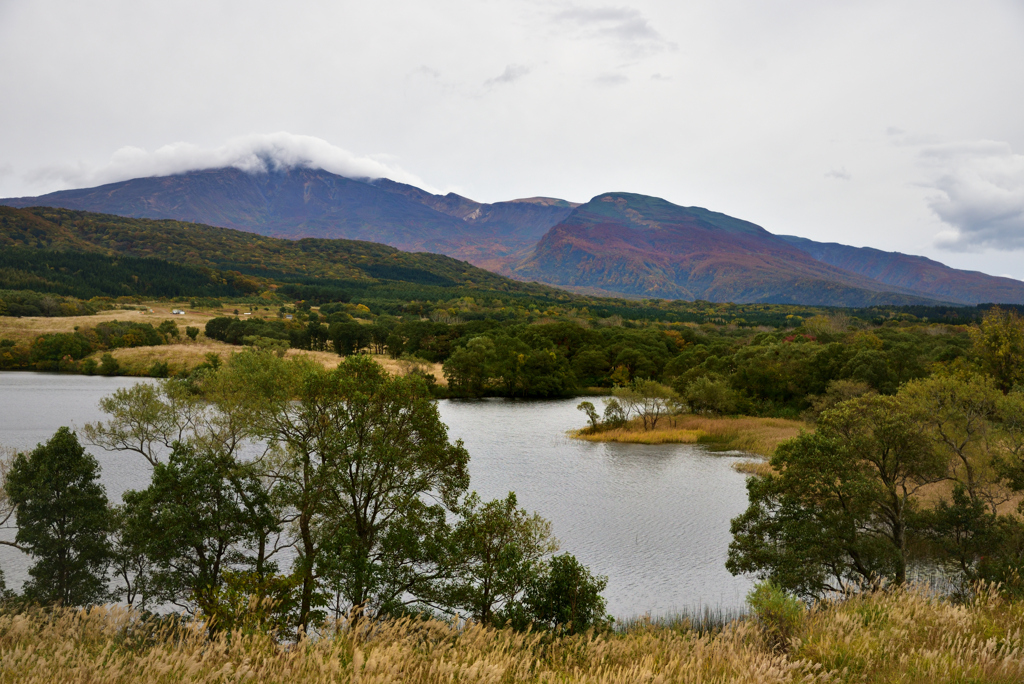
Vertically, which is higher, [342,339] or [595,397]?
[342,339]

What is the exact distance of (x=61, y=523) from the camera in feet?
65.6

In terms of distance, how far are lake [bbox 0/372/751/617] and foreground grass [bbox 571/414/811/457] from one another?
2.53 m

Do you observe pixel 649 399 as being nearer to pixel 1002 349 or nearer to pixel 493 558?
pixel 1002 349

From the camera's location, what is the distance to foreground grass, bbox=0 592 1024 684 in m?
5.86

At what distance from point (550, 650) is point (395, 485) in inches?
495

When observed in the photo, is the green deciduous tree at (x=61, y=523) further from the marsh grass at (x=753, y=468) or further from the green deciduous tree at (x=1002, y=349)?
the green deciduous tree at (x=1002, y=349)

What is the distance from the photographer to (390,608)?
728 inches

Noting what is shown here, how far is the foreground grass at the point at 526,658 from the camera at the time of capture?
5.86 metres

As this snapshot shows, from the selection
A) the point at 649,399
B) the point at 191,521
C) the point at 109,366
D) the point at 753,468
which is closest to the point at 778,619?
the point at 191,521

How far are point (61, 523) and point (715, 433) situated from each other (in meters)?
58.3

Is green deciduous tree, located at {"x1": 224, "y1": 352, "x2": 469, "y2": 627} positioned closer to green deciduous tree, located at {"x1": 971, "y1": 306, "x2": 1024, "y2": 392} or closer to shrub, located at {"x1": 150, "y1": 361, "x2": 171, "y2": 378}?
green deciduous tree, located at {"x1": 971, "y1": 306, "x2": 1024, "y2": 392}

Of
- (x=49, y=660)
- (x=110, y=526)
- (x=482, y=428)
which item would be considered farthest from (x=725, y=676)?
(x=482, y=428)

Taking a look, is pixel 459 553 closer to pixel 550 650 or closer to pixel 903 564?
pixel 550 650

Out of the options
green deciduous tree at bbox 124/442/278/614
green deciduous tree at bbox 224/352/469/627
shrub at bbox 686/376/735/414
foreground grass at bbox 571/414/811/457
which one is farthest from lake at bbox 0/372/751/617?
shrub at bbox 686/376/735/414
